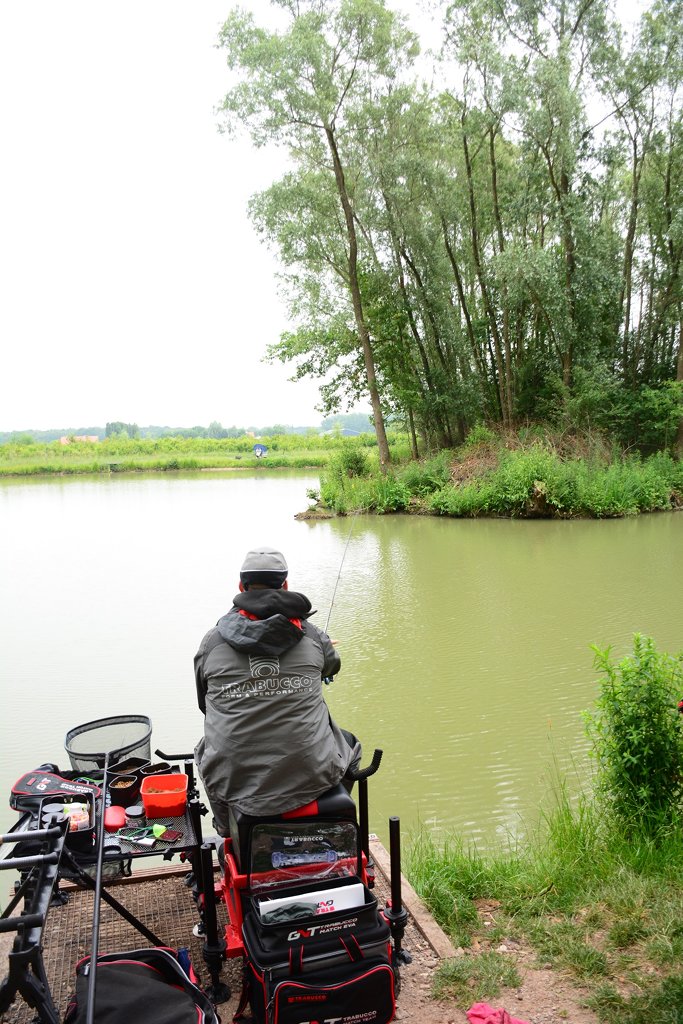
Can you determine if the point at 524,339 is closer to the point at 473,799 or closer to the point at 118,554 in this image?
the point at 118,554

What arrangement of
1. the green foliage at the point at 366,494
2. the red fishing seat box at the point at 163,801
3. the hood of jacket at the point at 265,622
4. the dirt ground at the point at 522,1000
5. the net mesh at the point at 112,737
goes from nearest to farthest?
1. the dirt ground at the point at 522,1000
2. the hood of jacket at the point at 265,622
3. the red fishing seat box at the point at 163,801
4. the net mesh at the point at 112,737
5. the green foliage at the point at 366,494

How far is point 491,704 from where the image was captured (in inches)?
193

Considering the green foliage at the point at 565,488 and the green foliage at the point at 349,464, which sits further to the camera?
the green foliage at the point at 349,464

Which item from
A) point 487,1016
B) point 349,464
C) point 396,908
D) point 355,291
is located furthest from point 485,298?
point 487,1016

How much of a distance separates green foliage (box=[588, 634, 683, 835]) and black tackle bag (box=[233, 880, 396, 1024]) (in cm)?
136

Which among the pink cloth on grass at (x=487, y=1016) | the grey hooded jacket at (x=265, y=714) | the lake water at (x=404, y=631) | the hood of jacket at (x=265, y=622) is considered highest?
the hood of jacket at (x=265, y=622)

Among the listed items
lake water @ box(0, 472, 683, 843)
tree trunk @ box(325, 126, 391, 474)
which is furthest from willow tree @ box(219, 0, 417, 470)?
lake water @ box(0, 472, 683, 843)

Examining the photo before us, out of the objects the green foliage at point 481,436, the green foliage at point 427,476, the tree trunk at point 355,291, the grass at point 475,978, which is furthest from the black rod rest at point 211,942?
the tree trunk at point 355,291

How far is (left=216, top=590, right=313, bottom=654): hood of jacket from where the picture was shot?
2.21 m

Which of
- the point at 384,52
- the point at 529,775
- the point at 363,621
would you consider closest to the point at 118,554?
the point at 363,621

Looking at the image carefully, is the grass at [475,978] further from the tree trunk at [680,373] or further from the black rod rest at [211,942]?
the tree trunk at [680,373]

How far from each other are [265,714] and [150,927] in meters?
0.93

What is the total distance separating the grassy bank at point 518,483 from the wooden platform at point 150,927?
11.3 m

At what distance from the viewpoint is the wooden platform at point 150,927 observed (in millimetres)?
2242
